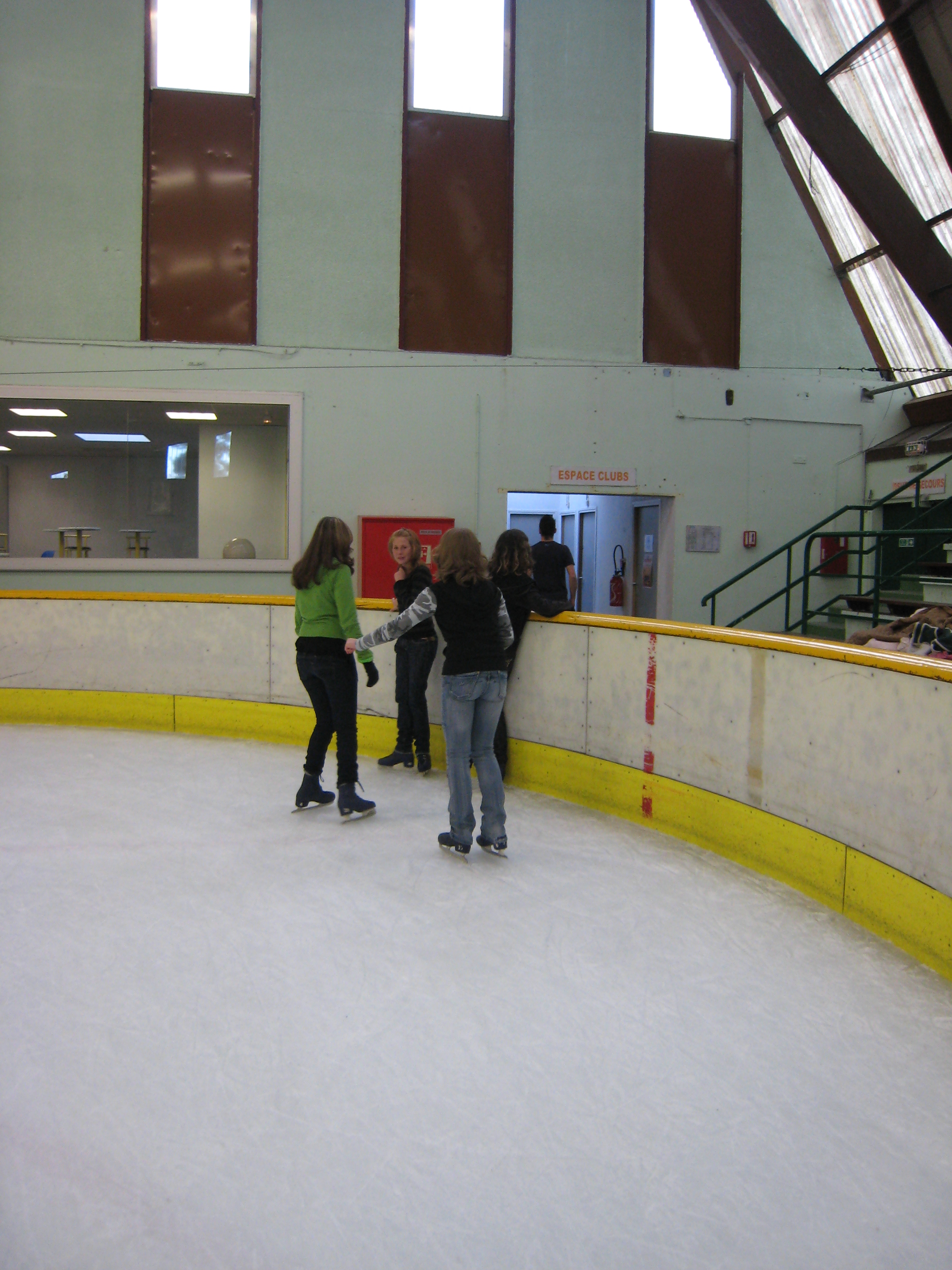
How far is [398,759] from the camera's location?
659 cm

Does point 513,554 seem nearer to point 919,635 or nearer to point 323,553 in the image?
point 323,553

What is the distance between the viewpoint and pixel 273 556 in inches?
393

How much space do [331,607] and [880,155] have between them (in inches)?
302

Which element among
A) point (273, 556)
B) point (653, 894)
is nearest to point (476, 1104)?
point (653, 894)

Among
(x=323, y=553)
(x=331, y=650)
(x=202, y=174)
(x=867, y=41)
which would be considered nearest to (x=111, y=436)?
(x=202, y=174)

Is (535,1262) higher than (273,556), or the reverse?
(273,556)

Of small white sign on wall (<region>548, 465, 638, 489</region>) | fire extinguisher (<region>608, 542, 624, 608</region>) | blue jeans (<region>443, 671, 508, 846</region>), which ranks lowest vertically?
blue jeans (<region>443, 671, 508, 846</region>)

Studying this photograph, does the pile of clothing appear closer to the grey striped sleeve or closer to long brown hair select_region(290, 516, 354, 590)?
the grey striped sleeve

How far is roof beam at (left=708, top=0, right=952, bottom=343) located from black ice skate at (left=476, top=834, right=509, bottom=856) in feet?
23.3

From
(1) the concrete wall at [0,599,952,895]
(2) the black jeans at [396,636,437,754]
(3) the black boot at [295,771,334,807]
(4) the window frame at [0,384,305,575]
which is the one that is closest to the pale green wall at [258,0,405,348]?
(4) the window frame at [0,384,305,575]

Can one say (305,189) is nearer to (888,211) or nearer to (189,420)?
(189,420)

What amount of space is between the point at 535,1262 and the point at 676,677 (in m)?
3.41

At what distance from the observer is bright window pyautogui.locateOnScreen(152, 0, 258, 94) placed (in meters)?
9.63

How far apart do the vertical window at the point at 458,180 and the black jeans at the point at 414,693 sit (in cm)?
462
